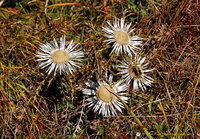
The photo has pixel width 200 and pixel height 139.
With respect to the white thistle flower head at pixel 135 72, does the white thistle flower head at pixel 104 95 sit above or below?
below

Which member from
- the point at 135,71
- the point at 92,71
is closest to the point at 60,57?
the point at 92,71

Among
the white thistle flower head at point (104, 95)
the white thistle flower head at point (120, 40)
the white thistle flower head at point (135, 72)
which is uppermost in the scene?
the white thistle flower head at point (120, 40)

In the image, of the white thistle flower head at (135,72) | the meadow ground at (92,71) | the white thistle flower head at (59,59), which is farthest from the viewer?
the white thistle flower head at (135,72)

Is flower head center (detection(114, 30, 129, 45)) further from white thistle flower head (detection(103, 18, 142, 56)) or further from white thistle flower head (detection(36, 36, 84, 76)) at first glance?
white thistle flower head (detection(36, 36, 84, 76))

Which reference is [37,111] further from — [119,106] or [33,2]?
[33,2]

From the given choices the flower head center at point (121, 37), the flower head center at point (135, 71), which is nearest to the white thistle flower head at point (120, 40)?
the flower head center at point (121, 37)

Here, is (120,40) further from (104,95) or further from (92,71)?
(104,95)

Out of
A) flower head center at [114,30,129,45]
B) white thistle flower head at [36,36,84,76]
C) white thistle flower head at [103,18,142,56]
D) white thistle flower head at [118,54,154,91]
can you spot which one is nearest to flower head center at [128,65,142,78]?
white thistle flower head at [118,54,154,91]

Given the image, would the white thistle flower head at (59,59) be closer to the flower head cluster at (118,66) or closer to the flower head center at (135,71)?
the flower head cluster at (118,66)
